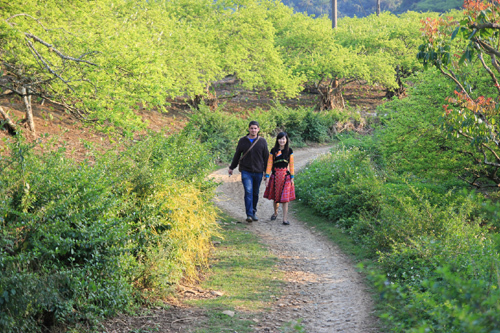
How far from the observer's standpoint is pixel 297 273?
275 inches

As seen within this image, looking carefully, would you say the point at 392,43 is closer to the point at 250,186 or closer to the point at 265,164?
the point at 265,164

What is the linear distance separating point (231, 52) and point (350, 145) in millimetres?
8382

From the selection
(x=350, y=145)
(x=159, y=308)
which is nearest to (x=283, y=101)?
(x=350, y=145)

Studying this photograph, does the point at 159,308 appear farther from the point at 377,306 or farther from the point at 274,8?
the point at 274,8

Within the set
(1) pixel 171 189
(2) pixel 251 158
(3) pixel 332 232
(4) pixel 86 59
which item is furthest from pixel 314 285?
(4) pixel 86 59

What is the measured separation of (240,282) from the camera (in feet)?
21.4

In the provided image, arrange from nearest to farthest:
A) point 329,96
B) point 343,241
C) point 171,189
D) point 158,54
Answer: point 171,189, point 343,241, point 158,54, point 329,96

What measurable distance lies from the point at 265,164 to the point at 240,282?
3.73 m

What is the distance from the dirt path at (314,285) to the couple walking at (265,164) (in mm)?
773

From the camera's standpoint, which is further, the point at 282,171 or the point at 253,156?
the point at 282,171

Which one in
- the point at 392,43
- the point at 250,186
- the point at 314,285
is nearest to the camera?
the point at 314,285

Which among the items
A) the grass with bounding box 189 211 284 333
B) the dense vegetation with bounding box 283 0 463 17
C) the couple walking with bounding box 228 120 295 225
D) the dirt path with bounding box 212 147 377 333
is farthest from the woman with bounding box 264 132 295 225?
the dense vegetation with bounding box 283 0 463 17

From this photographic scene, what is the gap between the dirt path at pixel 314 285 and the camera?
5234mm

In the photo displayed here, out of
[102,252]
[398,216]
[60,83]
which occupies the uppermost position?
[60,83]
